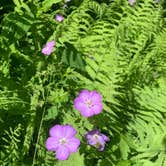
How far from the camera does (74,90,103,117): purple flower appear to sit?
2.13 metres

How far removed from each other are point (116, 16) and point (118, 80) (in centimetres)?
75

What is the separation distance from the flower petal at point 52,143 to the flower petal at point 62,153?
3 centimetres

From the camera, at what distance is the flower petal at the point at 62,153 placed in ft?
6.65

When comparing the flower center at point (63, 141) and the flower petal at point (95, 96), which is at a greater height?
the flower petal at point (95, 96)

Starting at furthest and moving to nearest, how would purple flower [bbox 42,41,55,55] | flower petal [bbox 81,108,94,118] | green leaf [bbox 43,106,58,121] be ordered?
purple flower [bbox 42,41,55,55]
green leaf [bbox 43,106,58,121]
flower petal [bbox 81,108,94,118]

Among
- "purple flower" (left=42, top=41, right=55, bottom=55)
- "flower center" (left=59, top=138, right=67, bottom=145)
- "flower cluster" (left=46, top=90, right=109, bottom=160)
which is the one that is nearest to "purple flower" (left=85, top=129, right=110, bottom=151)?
"flower cluster" (left=46, top=90, right=109, bottom=160)

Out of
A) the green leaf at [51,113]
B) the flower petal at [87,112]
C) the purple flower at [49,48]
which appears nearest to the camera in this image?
the flower petal at [87,112]

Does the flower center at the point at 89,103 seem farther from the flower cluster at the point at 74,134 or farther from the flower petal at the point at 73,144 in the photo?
the flower petal at the point at 73,144

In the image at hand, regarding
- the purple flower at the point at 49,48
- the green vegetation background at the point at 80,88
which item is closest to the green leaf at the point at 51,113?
the green vegetation background at the point at 80,88

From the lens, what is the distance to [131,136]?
2418 millimetres

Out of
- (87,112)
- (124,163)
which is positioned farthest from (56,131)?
(124,163)

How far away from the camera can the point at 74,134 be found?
2.12 meters

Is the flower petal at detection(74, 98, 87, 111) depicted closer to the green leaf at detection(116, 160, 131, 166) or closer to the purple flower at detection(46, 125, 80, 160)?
the purple flower at detection(46, 125, 80, 160)

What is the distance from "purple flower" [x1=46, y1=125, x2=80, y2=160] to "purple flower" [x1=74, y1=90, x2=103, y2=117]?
0.33ft
